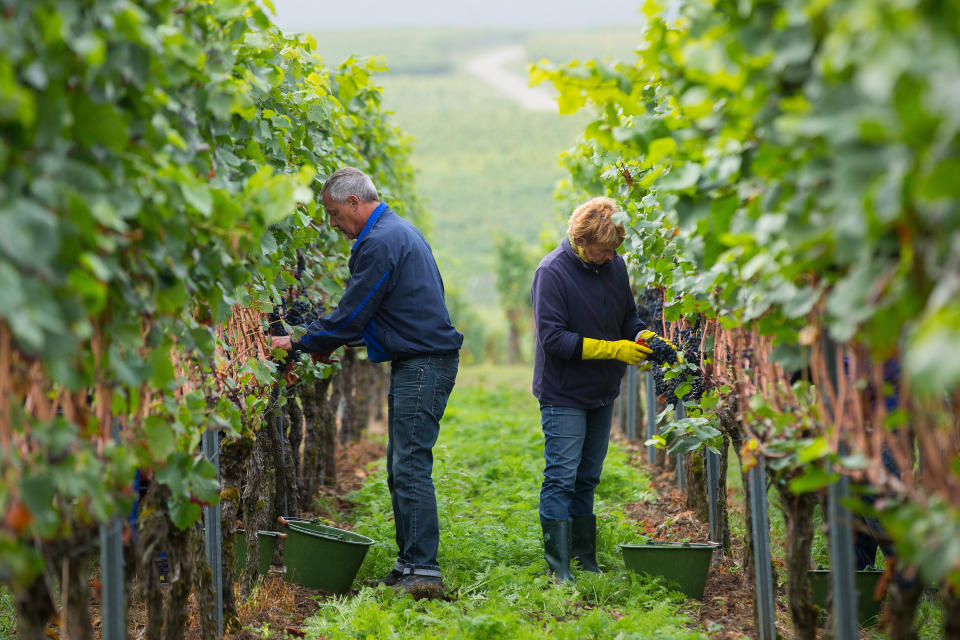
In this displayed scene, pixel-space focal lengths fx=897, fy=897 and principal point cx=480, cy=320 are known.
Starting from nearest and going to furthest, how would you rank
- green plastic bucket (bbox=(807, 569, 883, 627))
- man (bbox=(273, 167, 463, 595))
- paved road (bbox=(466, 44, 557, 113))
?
green plastic bucket (bbox=(807, 569, 883, 627))
man (bbox=(273, 167, 463, 595))
paved road (bbox=(466, 44, 557, 113))

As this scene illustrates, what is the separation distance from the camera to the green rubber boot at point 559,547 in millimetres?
4574

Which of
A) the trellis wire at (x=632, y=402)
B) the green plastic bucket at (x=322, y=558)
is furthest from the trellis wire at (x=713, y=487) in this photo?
the trellis wire at (x=632, y=402)

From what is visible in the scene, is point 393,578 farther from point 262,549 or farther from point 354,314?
point 354,314

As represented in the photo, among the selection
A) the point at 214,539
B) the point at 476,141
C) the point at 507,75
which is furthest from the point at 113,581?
the point at 507,75

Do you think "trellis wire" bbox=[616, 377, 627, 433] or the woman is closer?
the woman

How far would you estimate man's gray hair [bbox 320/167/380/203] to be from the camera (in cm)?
448

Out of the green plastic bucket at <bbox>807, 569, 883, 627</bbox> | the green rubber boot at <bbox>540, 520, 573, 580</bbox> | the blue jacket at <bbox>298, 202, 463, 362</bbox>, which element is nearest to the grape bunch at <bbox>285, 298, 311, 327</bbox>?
the blue jacket at <bbox>298, 202, 463, 362</bbox>

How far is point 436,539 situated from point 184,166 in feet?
8.95

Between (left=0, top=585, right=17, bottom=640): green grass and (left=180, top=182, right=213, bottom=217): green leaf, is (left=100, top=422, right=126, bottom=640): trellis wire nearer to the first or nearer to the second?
(left=180, top=182, right=213, bottom=217): green leaf

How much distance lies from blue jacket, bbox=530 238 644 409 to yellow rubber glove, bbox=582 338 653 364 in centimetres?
4

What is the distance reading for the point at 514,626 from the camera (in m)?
3.88

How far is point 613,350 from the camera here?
455 cm

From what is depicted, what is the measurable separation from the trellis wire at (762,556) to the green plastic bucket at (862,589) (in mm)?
226

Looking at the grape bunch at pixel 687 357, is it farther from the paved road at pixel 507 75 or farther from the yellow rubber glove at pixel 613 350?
the paved road at pixel 507 75
